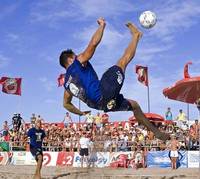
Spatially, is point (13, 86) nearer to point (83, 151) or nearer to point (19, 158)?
point (19, 158)

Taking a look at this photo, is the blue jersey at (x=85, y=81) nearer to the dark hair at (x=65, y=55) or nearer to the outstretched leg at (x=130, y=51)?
the dark hair at (x=65, y=55)

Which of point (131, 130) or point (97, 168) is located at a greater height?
point (131, 130)

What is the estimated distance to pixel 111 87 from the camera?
741 cm

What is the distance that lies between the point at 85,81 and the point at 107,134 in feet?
45.7

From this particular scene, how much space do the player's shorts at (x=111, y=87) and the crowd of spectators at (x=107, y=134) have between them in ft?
37.1

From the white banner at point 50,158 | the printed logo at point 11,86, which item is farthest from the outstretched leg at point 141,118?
the printed logo at point 11,86

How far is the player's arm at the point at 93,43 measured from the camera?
7.13 metres

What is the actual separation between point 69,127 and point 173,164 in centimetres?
604

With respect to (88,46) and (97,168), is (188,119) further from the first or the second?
A: (88,46)

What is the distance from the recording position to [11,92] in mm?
29109

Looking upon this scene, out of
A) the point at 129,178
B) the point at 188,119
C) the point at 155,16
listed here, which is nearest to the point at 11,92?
the point at 188,119

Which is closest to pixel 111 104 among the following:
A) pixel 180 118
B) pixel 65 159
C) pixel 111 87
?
pixel 111 87

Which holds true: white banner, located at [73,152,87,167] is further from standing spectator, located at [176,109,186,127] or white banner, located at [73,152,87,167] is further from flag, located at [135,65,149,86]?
flag, located at [135,65,149,86]

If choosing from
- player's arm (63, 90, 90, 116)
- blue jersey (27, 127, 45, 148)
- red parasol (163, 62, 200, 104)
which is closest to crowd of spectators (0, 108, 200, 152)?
blue jersey (27, 127, 45, 148)
